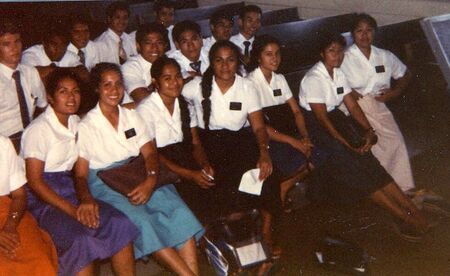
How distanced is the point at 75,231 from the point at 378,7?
15.4ft

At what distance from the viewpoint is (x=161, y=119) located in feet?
10.9

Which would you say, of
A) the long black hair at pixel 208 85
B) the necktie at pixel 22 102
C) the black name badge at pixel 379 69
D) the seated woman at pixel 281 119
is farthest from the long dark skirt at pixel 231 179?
the black name badge at pixel 379 69

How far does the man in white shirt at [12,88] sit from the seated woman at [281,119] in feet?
5.06

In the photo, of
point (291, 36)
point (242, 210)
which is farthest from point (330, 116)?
point (291, 36)

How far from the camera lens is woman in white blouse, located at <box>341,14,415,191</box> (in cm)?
404

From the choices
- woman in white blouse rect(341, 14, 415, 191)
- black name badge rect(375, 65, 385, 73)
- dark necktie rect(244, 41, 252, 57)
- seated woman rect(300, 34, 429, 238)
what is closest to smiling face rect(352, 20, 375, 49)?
woman in white blouse rect(341, 14, 415, 191)

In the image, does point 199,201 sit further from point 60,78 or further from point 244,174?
point 60,78

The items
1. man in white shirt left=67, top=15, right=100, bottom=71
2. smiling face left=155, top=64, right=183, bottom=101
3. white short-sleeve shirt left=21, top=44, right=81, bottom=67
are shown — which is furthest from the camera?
man in white shirt left=67, top=15, right=100, bottom=71

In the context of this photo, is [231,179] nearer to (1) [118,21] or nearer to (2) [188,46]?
(2) [188,46]

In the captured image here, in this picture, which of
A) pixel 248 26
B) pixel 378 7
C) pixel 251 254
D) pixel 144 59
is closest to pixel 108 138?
pixel 251 254

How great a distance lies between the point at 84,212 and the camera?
2.67 m

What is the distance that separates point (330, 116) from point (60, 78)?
1.94m

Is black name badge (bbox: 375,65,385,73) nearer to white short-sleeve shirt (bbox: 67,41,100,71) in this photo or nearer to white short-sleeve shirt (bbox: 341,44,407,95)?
white short-sleeve shirt (bbox: 341,44,407,95)

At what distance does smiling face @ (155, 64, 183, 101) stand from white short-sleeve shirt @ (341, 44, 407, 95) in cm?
154
